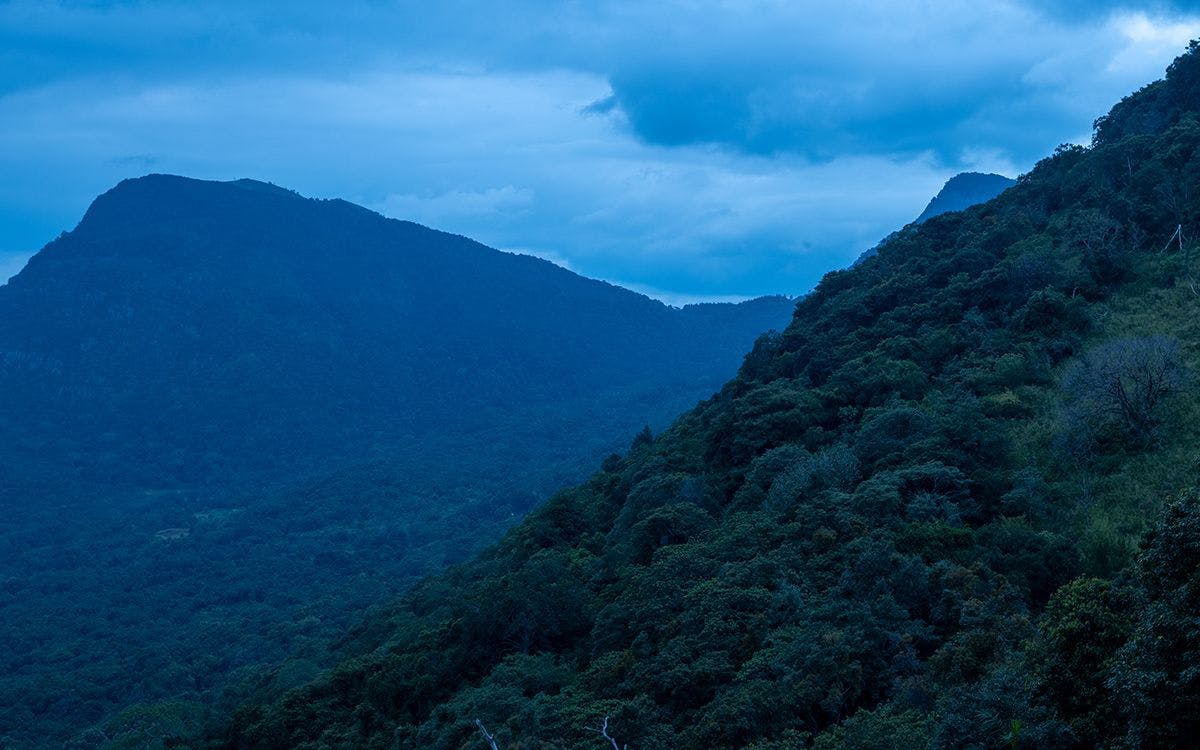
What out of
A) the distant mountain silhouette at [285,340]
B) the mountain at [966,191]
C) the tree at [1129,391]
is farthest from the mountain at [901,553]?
the distant mountain silhouette at [285,340]

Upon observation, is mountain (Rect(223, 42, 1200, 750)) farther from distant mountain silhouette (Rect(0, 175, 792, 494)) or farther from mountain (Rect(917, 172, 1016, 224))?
distant mountain silhouette (Rect(0, 175, 792, 494))

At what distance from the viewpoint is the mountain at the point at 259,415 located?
69062 millimetres

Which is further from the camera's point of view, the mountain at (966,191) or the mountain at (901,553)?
the mountain at (966,191)

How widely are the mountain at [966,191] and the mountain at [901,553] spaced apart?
58456 millimetres

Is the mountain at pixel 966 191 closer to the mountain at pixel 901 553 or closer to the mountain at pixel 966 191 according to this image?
the mountain at pixel 966 191

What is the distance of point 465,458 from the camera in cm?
11544

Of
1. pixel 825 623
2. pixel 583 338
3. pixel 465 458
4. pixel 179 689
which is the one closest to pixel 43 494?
pixel 465 458

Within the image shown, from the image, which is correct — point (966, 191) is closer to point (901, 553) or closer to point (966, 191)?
point (966, 191)

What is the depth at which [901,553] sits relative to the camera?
62.4 ft

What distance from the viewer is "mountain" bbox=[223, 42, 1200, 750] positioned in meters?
11.6

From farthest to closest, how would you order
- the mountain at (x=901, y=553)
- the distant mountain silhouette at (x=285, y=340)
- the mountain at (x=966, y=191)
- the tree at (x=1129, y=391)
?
the distant mountain silhouette at (x=285, y=340) < the mountain at (x=966, y=191) < the tree at (x=1129, y=391) < the mountain at (x=901, y=553)

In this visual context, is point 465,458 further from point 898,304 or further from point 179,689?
point 898,304

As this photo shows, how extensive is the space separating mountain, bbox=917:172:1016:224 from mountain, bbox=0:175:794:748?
3302 centimetres

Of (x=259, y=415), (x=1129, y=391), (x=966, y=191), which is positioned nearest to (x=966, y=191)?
(x=966, y=191)
